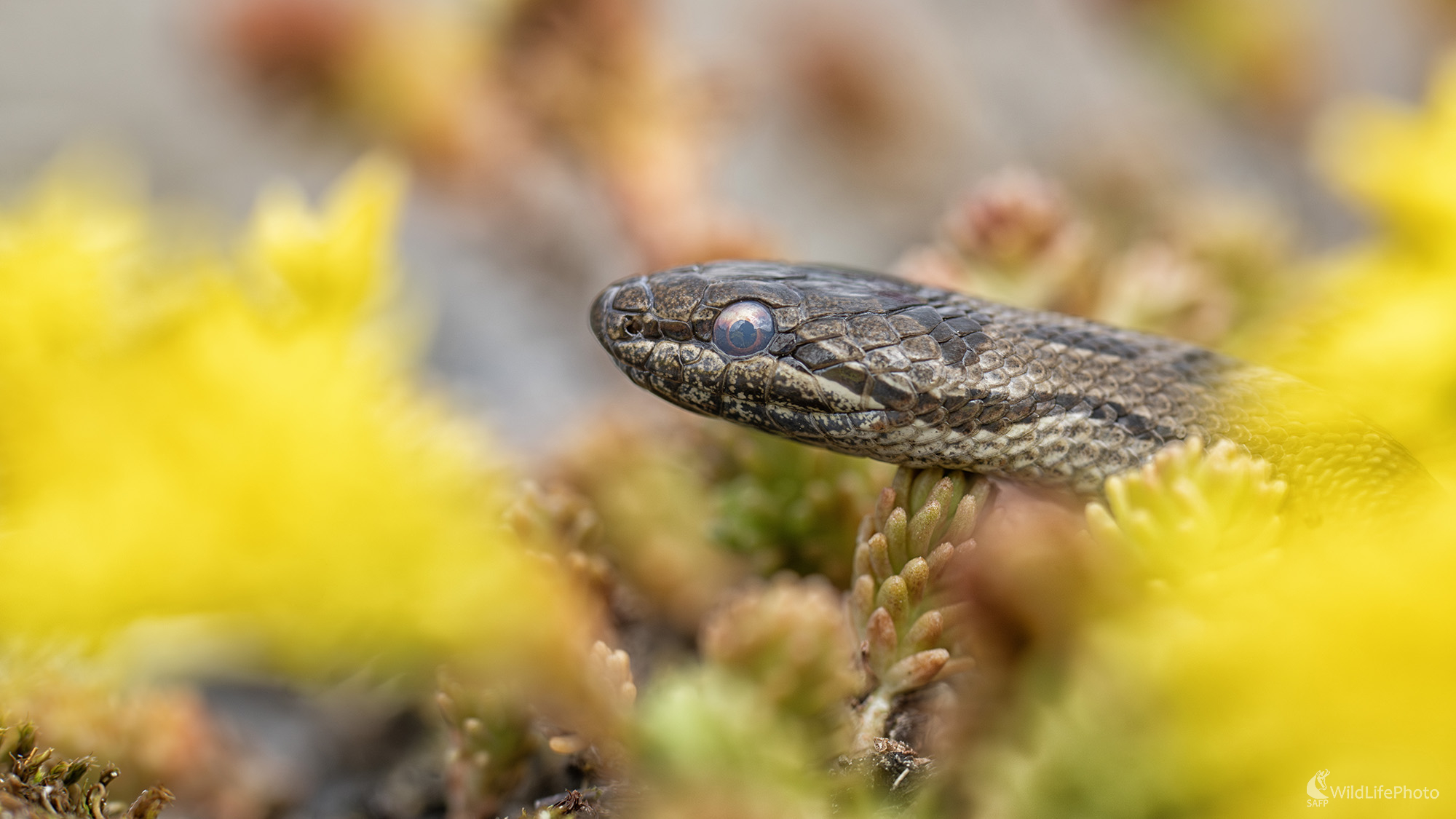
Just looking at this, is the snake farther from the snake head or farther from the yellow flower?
the yellow flower

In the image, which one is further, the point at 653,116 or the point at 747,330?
the point at 653,116

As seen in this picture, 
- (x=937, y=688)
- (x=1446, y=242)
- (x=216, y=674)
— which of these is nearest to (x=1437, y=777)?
(x=937, y=688)

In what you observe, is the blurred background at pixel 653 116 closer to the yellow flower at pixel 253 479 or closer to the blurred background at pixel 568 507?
the blurred background at pixel 568 507

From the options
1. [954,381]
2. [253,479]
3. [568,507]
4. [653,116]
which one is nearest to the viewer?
[253,479]

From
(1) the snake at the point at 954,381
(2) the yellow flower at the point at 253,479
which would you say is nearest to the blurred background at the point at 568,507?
(2) the yellow flower at the point at 253,479

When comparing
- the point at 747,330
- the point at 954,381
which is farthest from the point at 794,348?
the point at 954,381

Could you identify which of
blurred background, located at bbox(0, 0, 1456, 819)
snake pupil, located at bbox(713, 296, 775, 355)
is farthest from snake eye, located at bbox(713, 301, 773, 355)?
blurred background, located at bbox(0, 0, 1456, 819)

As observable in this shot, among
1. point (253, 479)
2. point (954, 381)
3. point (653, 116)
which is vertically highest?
point (653, 116)

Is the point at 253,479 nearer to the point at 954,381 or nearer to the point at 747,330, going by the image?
the point at 747,330
